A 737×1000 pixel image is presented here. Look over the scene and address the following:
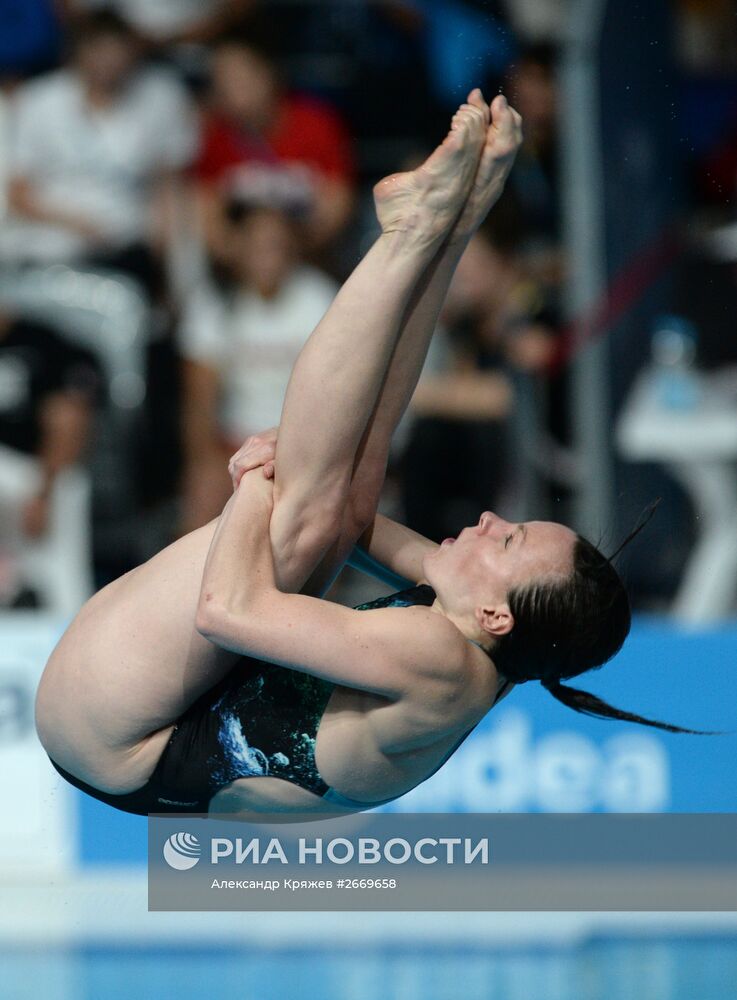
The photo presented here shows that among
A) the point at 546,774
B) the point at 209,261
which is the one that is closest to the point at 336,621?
the point at 546,774

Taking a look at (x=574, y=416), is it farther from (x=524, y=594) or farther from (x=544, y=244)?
(x=524, y=594)

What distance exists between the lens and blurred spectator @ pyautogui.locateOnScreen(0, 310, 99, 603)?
531cm

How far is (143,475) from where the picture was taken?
17.4ft

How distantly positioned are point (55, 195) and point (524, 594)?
344 centimetres

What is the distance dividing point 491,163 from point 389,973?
7.77 ft

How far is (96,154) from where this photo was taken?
18.3ft

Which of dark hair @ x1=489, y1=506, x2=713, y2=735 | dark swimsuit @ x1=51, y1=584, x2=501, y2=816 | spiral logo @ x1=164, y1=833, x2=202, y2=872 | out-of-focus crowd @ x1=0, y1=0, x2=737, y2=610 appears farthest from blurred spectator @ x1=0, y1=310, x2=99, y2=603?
dark hair @ x1=489, y1=506, x2=713, y2=735

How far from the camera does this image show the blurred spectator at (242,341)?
517cm

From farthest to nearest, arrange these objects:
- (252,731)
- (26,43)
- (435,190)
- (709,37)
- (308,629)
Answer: (709,37), (26,43), (252,731), (435,190), (308,629)

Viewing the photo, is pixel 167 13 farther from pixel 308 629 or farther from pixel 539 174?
pixel 308 629

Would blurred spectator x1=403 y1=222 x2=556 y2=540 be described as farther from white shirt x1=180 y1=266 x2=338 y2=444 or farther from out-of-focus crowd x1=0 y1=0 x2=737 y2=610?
white shirt x1=180 y1=266 x2=338 y2=444

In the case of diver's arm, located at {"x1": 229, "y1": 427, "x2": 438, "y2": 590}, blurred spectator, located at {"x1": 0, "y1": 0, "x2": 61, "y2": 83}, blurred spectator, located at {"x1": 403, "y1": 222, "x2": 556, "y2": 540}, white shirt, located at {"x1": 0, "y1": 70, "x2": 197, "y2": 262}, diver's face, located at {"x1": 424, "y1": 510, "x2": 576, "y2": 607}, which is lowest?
diver's face, located at {"x1": 424, "y1": 510, "x2": 576, "y2": 607}

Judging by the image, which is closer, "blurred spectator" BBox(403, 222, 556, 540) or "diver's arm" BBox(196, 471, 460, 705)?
"diver's arm" BBox(196, 471, 460, 705)

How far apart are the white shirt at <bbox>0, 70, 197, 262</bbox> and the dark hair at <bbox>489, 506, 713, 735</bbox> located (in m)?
3.09
